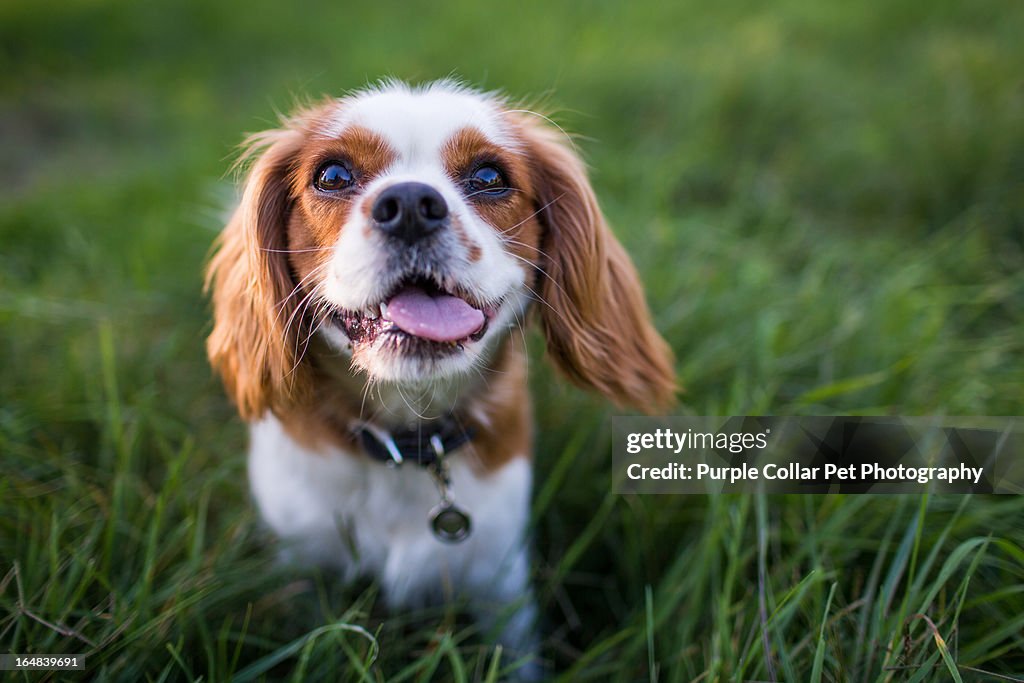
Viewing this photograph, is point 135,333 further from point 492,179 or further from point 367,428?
point 492,179

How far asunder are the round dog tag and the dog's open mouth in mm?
530

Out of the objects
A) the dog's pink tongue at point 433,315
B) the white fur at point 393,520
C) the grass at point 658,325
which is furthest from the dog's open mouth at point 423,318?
the grass at point 658,325

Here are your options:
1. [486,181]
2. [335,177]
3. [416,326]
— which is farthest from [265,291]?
[486,181]

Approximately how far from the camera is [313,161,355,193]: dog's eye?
1.62 metres

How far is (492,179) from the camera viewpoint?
1.69 metres

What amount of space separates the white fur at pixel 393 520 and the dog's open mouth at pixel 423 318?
0.49 meters

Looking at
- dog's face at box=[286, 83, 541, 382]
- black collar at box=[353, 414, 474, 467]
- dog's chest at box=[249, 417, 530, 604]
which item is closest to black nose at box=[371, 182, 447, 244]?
dog's face at box=[286, 83, 541, 382]

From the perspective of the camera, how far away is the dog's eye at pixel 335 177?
162cm

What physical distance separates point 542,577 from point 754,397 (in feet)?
3.09

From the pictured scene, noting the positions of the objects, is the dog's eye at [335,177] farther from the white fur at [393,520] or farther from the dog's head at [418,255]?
the white fur at [393,520]

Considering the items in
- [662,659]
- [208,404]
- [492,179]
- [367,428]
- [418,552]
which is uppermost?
[492,179]

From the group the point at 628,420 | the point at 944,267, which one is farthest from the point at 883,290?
the point at 628,420

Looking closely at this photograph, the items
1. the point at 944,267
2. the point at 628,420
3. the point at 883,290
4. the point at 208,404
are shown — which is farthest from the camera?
the point at 944,267

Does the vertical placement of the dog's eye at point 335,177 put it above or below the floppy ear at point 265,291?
above
